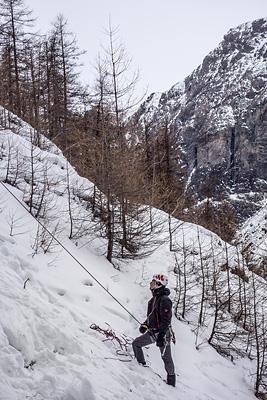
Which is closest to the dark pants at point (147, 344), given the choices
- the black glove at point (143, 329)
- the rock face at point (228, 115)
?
the black glove at point (143, 329)

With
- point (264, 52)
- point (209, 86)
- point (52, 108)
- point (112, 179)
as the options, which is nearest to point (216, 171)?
point (209, 86)

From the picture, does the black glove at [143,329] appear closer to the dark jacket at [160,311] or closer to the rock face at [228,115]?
the dark jacket at [160,311]

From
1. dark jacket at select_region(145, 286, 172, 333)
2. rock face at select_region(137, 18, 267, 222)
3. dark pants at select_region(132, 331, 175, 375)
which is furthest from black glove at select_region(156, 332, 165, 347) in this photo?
rock face at select_region(137, 18, 267, 222)

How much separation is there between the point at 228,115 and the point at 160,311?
345ft

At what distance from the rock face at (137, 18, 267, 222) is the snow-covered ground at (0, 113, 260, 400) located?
162 feet

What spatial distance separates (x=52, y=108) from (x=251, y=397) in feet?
64.1

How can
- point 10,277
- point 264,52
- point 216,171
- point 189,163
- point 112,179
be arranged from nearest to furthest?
point 10,277, point 112,179, point 216,171, point 189,163, point 264,52

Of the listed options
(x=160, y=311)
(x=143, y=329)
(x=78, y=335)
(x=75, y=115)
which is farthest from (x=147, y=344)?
(x=75, y=115)

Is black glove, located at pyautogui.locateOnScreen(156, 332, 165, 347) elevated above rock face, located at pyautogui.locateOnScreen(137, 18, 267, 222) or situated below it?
below

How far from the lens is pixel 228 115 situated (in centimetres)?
9725

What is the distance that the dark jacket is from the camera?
4.80 meters

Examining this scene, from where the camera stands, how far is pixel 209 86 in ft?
410

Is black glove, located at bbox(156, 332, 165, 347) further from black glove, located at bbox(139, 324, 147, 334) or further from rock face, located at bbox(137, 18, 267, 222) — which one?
rock face, located at bbox(137, 18, 267, 222)

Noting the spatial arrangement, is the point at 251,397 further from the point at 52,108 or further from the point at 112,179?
the point at 52,108
